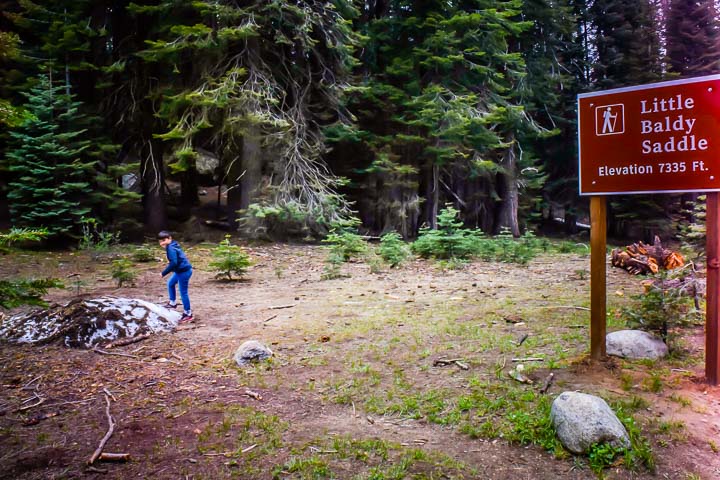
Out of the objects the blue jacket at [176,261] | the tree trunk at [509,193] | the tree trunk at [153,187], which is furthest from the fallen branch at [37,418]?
the tree trunk at [509,193]

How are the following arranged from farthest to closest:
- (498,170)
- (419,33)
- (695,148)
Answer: (498,170)
(419,33)
(695,148)

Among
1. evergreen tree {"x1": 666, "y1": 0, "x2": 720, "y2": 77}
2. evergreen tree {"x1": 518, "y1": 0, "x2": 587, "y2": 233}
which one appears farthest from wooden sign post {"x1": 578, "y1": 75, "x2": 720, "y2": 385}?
evergreen tree {"x1": 666, "y1": 0, "x2": 720, "y2": 77}

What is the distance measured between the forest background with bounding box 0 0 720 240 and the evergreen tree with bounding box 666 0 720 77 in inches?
3.5

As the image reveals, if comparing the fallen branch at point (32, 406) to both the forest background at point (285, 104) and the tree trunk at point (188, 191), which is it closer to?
the forest background at point (285, 104)

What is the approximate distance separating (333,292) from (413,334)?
3450 millimetres

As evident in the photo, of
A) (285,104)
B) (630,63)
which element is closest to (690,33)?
(630,63)

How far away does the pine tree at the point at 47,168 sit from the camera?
13.0 m

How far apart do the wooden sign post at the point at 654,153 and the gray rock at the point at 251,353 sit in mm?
3804

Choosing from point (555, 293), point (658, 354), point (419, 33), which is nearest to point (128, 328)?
point (658, 354)

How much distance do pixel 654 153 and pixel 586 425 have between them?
2.79 meters

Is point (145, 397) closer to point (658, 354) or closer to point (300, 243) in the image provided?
point (658, 354)

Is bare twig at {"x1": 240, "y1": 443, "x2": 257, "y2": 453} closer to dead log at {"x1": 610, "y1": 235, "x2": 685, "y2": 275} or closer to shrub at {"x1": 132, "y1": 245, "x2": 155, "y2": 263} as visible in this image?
dead log at {"x1": 610, "y1": 235, "x2": 685, "y2": 275}

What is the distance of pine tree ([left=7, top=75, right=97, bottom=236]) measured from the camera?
13.0 metres

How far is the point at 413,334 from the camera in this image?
6301 millimetres
